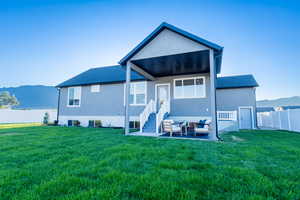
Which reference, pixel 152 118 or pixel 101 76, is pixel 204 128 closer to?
pixel 152 118

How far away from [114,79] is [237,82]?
508 inches

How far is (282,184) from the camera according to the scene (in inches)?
89.2

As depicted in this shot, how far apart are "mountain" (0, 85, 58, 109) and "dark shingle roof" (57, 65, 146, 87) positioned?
138 ft

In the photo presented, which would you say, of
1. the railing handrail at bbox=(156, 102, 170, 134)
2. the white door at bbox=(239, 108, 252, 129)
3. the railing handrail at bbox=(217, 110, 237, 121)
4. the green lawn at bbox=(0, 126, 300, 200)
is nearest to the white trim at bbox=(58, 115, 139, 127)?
the railing handrail at bbox=(156, 102, 170, 134)

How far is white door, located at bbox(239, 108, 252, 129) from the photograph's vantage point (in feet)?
45.0

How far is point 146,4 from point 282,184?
46.3 ft

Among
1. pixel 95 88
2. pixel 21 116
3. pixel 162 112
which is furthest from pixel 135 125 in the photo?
pixel 21 116

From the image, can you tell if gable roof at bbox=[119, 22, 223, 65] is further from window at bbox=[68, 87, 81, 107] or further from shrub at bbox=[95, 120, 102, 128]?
window at bbox=[68, 87, 81, 107]

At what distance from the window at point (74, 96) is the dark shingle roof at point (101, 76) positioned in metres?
0.57

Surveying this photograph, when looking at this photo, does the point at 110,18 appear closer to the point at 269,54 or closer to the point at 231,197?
the point at 231,197

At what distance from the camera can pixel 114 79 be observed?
13156 millimetres

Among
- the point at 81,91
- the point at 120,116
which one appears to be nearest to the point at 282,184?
the point at 120,116

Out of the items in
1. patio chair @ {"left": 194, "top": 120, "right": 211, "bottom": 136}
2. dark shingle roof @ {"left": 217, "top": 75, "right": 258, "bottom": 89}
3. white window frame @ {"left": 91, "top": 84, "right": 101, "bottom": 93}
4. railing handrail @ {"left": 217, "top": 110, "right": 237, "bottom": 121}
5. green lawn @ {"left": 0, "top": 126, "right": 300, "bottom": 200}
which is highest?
dark shingle roof @ {"left": 217, "top": 75, "right": 258, "bottom": 89}

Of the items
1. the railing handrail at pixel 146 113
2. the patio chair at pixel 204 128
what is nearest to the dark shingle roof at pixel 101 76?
the railing handrail at pixel 146 113
